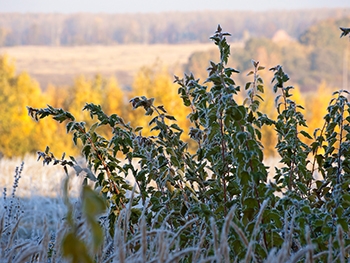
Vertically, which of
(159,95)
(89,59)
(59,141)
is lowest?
(59,141)

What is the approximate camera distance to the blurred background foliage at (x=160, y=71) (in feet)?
37.3

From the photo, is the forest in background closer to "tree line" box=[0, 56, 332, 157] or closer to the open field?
the open field

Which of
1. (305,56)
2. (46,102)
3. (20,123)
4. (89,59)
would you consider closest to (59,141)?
(20,123)

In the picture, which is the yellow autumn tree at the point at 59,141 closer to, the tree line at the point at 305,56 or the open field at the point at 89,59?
the open field at the point at 89,59

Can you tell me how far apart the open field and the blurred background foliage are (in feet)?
6.82

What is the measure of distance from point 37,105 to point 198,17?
4687cm

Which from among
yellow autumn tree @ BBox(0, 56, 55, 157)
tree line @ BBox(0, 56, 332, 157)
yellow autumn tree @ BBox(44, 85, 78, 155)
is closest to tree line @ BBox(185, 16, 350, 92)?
yellow autumn tree @ BBox(44, 85, 78, 155)

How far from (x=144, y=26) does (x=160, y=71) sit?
39357 millimetres

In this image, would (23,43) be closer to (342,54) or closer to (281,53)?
(281,53)

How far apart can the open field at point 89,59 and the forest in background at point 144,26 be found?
1.69 m

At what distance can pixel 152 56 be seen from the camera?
38.9m

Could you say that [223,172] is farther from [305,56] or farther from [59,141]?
[305,56]

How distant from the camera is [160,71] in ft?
42.7

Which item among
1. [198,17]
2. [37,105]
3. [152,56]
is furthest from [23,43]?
[37,105]
